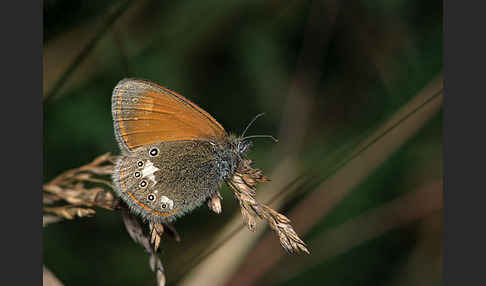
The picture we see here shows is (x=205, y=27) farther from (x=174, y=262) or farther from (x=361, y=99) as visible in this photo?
(x=174, y=262)

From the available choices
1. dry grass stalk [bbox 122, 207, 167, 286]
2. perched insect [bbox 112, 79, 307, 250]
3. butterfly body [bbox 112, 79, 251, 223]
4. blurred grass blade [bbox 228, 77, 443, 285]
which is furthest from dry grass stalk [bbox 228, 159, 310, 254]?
blurred grass blade [bbox 228, 77, 443, 285]

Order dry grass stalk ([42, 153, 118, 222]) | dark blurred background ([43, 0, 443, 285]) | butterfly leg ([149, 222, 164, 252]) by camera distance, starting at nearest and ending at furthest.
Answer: butterfly leg ([149, 222, 164, 252]) → dry grass stalk ([42, 153, 118, 222]) → dark blurred background ([43, 0, 443, 285])

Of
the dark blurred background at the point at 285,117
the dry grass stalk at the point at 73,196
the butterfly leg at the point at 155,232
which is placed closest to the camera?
the butterfly leg at the point at 155,232

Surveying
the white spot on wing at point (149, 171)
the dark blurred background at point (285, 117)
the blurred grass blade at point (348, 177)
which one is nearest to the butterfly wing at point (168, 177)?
the white spot on wing at point (149, 171)

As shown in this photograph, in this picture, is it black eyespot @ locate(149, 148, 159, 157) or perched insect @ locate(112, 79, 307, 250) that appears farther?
black eyespot @ locate(149, 148, 159, 157)

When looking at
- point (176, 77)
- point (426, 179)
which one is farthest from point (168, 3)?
point (426, 179)

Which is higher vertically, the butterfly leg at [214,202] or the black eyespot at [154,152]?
the black eyespot at [154,152]

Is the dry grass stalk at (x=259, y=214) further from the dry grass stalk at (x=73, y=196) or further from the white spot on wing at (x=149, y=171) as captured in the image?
the dry grass stalk at (x=73, y=196)

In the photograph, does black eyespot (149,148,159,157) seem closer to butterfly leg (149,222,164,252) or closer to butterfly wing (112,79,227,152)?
butterfly wing (112,79,227,152)
